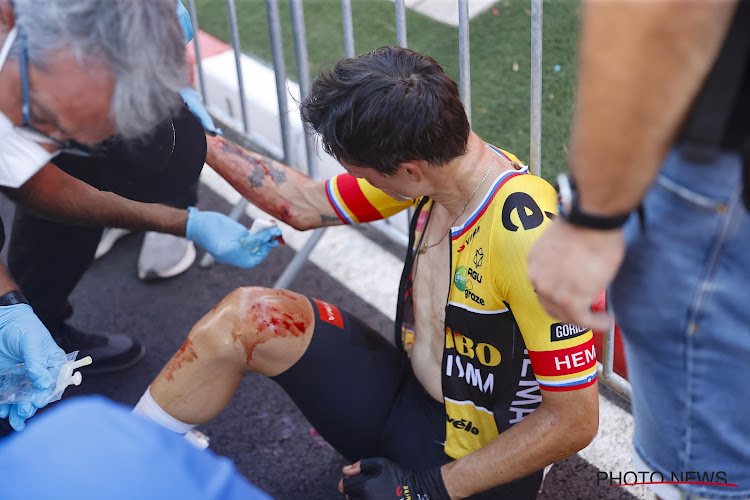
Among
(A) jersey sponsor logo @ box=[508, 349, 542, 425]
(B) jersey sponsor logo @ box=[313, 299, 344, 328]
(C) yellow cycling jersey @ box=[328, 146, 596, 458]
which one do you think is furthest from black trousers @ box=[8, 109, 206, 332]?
(A) jersey sponsor logo @ box=[508, 349, 542, 425]

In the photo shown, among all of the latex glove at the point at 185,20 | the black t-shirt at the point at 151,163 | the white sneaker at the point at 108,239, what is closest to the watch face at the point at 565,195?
the black t-shirt at the point at 151,163

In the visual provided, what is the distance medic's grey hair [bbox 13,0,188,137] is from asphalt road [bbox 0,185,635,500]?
4.44ft

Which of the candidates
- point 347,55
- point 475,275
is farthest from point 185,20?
point 475,275

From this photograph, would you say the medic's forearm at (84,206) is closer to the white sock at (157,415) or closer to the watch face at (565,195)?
the white sock at (157,415)

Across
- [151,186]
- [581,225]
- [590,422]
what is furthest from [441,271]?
[581,225]

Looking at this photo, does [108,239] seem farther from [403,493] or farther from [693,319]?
[693,319]

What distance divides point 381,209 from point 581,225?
118cm

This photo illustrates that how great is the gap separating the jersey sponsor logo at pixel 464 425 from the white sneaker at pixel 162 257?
67.5 inches

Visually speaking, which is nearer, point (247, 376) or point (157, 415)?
point (157, 415)

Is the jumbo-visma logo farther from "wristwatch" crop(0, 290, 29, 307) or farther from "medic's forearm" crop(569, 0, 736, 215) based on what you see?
"wristwatch" crop(0, 290, 29, 307)

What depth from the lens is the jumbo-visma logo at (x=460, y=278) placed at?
1739 mm

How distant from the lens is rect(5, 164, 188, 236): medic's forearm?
78.5 inches

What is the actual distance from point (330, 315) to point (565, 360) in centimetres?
70

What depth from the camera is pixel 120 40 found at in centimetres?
127
